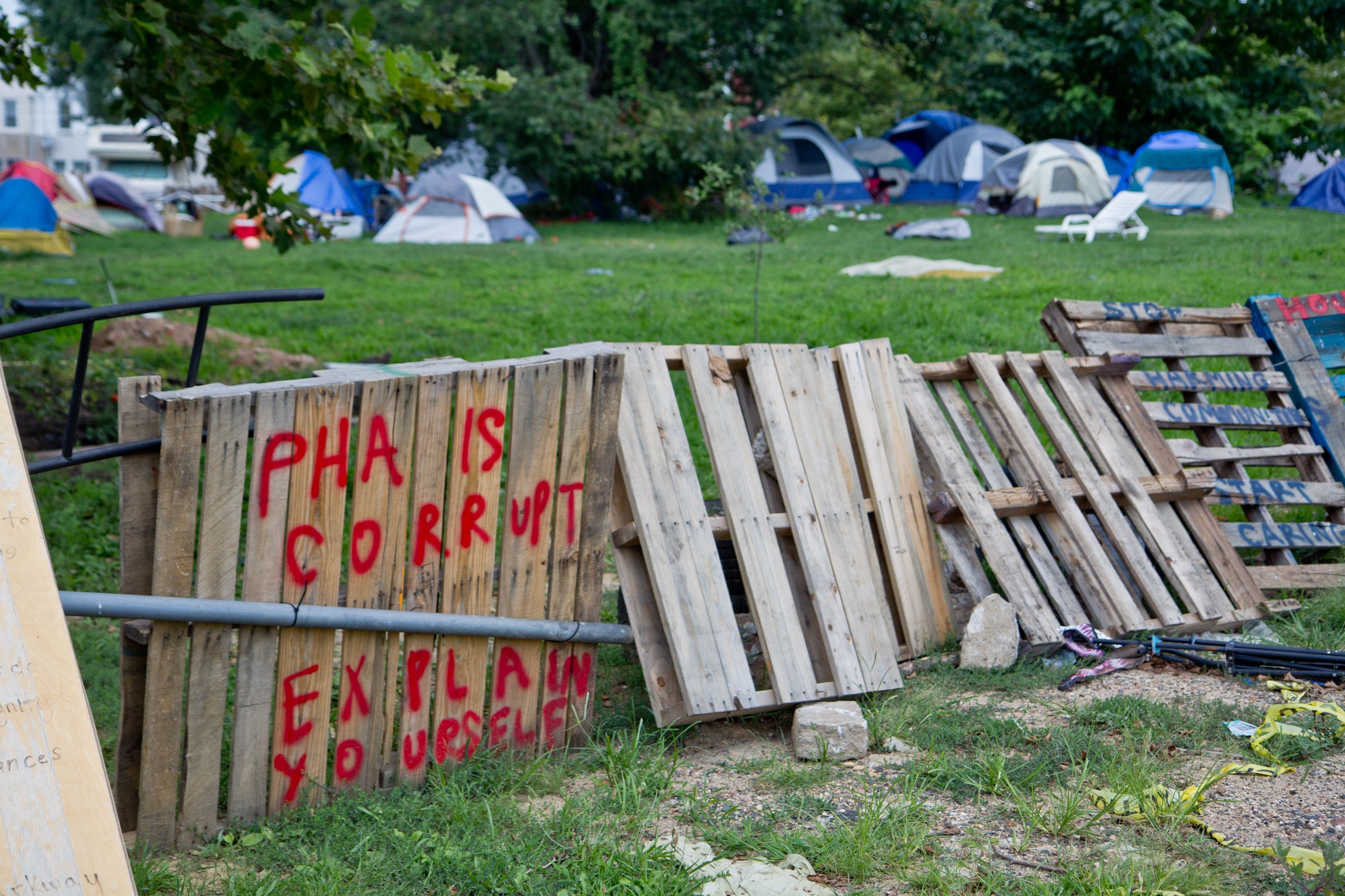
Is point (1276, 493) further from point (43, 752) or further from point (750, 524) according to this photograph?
point (43, 752)

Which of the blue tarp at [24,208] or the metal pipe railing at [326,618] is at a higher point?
the blue tarp at [24,208]

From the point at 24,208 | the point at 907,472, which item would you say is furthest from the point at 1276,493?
the point at 24,208

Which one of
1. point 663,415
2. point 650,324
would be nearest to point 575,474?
point 663,415

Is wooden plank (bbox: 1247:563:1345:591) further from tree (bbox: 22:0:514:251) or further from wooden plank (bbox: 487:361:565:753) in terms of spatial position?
tree (bbox: 22:0:514:251)

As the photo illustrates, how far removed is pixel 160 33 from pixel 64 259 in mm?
12733

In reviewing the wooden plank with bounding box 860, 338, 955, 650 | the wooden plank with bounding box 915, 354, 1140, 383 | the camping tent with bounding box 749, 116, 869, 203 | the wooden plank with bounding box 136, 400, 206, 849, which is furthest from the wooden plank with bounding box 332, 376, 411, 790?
the camping tent with bounding box 749, 116, 869, 203

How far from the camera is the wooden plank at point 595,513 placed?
3.62m

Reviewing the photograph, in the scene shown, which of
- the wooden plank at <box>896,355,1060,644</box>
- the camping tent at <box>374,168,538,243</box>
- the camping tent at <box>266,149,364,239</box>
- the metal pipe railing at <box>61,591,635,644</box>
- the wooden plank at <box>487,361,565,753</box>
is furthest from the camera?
the camping tent at <box>266,149,364,239</box>

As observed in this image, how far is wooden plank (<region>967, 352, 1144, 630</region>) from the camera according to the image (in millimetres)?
4328

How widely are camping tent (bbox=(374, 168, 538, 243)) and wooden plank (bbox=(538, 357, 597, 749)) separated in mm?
17000

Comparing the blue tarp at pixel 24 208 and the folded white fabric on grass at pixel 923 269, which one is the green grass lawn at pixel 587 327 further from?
the blue tarp at pixel 24 208

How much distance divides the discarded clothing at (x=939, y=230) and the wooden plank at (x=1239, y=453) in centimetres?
1164

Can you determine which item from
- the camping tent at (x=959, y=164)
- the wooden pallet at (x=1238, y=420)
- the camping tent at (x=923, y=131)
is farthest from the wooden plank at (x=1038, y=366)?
the camping tent at (x=923, y=131)

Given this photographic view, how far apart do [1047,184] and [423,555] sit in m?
20.3
